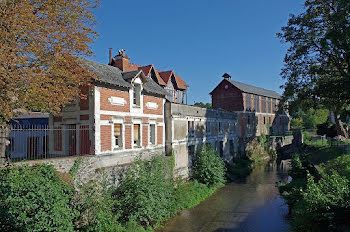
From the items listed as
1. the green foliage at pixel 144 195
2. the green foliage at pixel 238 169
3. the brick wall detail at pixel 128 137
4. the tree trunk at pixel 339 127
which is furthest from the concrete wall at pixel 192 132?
the tree trunk at pixel 339 127

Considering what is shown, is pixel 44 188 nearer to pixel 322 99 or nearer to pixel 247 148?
pixel 322 99

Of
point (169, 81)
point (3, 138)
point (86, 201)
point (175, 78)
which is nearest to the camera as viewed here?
point (86, 201)

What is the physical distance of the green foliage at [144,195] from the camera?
12664 mm

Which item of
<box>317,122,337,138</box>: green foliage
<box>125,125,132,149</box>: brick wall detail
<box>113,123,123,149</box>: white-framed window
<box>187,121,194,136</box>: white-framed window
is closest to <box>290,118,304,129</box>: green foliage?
<box>317,122,337,138</box>: green foliage

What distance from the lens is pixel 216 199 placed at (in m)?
18.7

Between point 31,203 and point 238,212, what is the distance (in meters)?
12.0

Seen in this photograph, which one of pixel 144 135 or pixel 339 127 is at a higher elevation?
pixel 339 127

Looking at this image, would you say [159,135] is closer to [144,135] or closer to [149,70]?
[144,135]

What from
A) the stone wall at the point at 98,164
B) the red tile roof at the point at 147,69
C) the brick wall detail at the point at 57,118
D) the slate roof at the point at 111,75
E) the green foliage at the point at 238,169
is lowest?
the green foliage at the point at 238,169

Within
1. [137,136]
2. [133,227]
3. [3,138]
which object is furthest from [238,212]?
[3,138]

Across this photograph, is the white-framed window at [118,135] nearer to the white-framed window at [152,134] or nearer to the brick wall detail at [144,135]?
the brick wall detail at [144,135]

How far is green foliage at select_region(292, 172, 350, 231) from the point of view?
8498mm

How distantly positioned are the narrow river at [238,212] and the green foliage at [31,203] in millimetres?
6384

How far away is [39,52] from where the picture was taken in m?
10.7
